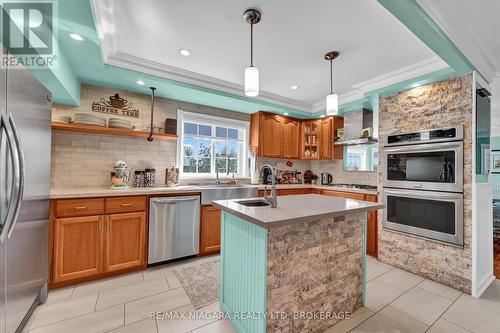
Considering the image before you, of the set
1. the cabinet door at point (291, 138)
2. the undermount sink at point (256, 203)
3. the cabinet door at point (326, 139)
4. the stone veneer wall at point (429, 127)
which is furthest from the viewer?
the cabinet door at point (291, 138)

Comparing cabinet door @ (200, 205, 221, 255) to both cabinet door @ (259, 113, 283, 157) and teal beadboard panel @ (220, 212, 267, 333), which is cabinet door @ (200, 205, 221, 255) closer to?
teal beadboard panel @ (220, 212, 267, 333)

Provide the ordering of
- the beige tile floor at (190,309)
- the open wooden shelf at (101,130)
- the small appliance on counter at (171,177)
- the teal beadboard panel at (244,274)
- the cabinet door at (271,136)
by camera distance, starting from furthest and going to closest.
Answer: the cabinet door at (271,136)
the small appliance on counter at (171,177)
the open wooden shelf at (101,130)
the beige tile floor at (190,309)
the teal beadboard panel at (244,274)

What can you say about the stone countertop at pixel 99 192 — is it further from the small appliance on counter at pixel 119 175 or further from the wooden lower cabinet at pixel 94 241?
the small appliance on counter at pixel 119 175

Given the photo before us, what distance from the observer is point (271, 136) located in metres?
4.17

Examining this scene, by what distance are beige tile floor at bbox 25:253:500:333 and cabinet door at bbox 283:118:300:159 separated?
2.55 meters

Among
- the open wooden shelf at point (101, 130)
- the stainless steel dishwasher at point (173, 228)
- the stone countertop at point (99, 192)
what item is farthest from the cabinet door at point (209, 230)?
the open wooden shelf at point (101, 130)

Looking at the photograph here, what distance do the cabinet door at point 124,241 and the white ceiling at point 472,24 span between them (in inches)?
131

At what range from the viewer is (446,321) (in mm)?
1826

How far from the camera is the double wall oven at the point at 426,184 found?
7.73 feet

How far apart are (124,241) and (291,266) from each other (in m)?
2.03

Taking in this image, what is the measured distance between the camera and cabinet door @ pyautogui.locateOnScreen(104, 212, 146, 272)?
2.41 metres

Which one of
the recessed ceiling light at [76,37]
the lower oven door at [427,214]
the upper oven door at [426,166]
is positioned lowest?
the lower oven door at [427,214]

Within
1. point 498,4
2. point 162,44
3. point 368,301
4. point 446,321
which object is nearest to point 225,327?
point 368,301

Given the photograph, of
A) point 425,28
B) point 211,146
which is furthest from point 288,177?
point 425,28
